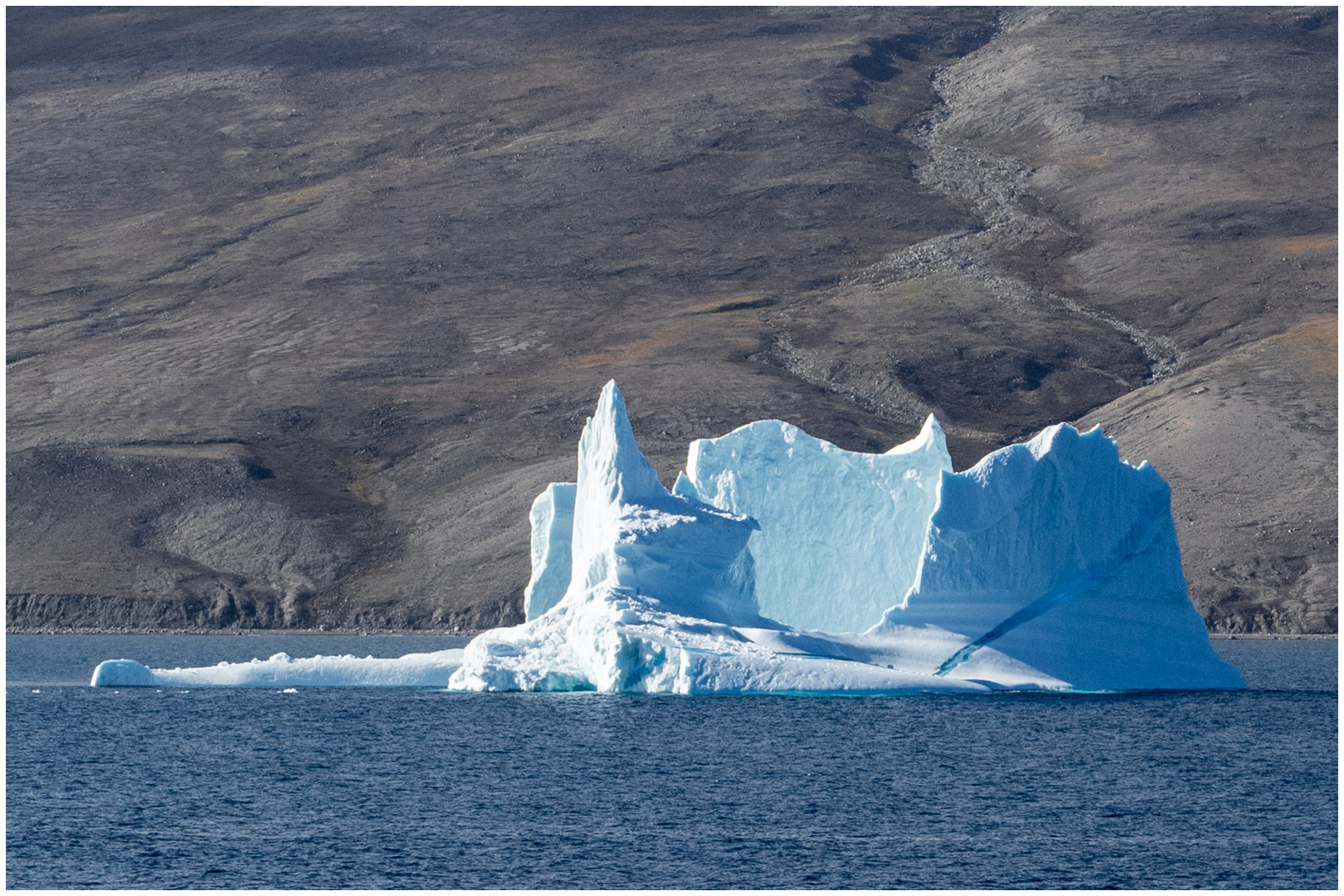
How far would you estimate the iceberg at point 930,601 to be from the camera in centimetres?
3831

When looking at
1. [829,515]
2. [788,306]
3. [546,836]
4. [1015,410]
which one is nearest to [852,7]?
[788,306]

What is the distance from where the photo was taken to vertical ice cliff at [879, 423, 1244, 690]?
38844mm

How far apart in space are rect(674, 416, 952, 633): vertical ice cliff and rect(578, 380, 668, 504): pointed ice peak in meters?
3.26

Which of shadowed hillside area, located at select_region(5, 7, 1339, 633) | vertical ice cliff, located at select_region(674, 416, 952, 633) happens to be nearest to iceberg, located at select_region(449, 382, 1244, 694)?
vertical ice cliff, located at select_region(674, 416, 952, 633)

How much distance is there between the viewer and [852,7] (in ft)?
631

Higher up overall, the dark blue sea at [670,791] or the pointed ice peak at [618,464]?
the pointed ice peak at [618,464]

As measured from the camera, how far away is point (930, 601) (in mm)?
38938

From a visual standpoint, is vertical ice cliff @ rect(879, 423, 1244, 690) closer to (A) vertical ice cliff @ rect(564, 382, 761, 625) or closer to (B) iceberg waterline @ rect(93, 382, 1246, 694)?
(B) iceberg waterline @ rect(93, 382, 1246, 694)

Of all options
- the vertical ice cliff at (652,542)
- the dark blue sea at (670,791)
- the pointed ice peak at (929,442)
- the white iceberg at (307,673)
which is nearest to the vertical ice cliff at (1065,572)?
the dark blue sea at (670,791)

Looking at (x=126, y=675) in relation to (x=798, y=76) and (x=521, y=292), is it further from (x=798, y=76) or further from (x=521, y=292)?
(x=798, y=76)

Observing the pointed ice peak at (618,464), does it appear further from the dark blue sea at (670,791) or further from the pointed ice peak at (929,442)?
the pointed ice peak at (929,442)

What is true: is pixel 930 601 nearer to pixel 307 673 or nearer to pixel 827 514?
pixel 827 514

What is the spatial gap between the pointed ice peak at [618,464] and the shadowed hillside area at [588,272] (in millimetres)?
44532

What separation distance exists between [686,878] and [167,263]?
12212cm
